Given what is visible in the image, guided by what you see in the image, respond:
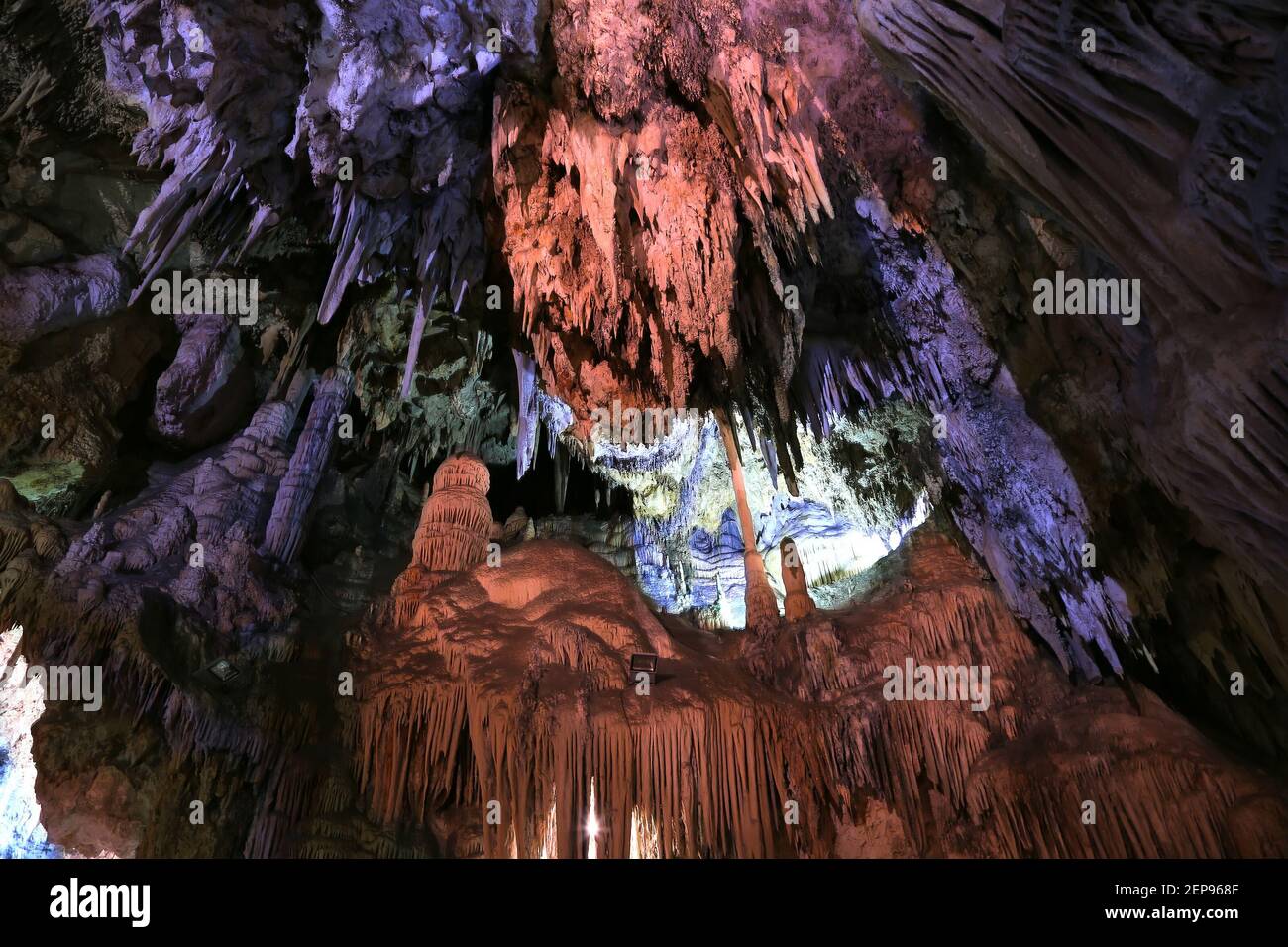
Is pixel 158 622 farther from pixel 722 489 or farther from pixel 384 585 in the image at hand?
pixel 722 489

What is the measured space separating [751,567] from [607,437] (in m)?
2.05

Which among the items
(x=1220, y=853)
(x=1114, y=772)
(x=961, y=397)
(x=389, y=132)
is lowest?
(x=1220, y=853)

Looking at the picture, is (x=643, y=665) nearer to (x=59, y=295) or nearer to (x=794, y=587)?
(x=794, y=587)

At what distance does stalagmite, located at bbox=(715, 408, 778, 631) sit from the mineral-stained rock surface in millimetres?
49

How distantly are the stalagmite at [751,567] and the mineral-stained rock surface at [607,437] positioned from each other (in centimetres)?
5

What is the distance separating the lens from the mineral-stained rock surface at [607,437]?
16.6 feet

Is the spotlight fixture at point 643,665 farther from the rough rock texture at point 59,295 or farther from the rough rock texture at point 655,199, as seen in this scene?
the rough rock texture at point 59,295

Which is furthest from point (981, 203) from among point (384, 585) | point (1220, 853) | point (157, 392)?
point (157, 392)

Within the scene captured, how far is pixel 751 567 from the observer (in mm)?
7914

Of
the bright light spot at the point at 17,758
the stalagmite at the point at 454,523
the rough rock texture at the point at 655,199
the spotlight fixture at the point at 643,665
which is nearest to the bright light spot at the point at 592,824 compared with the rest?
the spotlight fixture at the point at 643,665
